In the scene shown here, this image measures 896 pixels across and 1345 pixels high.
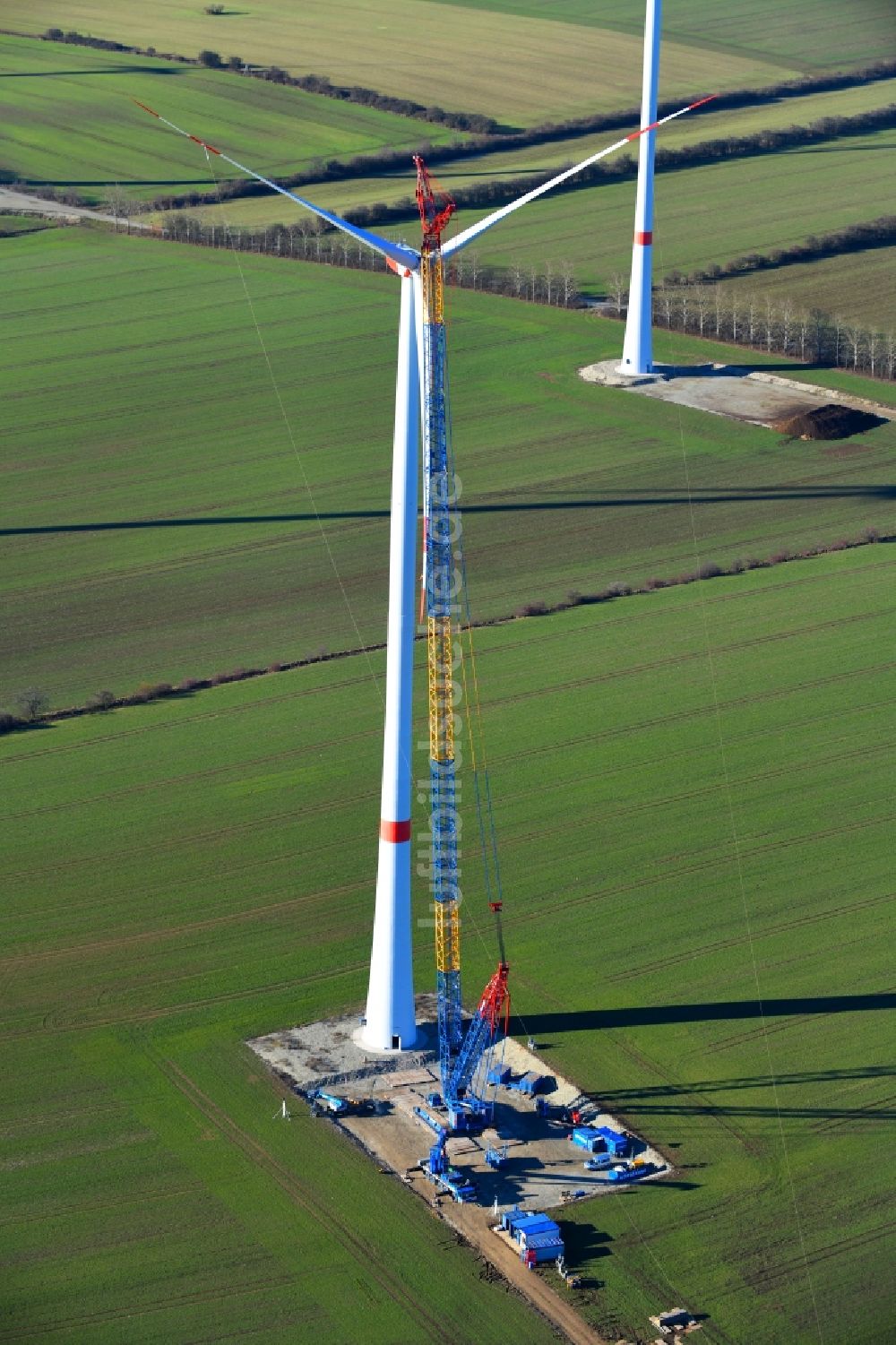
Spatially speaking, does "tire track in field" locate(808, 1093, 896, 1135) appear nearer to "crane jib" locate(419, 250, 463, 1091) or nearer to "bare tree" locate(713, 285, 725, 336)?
"crane jib" locate(419, 250, 463, 1091)

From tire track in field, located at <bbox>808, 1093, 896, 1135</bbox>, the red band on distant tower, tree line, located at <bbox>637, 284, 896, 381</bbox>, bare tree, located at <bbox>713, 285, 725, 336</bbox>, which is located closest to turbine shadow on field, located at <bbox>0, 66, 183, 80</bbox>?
tree line, located at <bbox>637, 284, 896, 381</bbox>

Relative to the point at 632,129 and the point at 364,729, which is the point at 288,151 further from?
the point at 364,729

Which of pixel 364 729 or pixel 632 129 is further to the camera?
pixel 632 129

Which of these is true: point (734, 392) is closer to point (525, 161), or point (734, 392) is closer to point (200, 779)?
point (525, 161)

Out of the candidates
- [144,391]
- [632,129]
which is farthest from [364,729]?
[632,129]

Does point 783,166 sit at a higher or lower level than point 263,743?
higher

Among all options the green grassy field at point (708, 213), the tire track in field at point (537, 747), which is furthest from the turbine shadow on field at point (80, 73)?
the tire track in field at point (537, 747)
